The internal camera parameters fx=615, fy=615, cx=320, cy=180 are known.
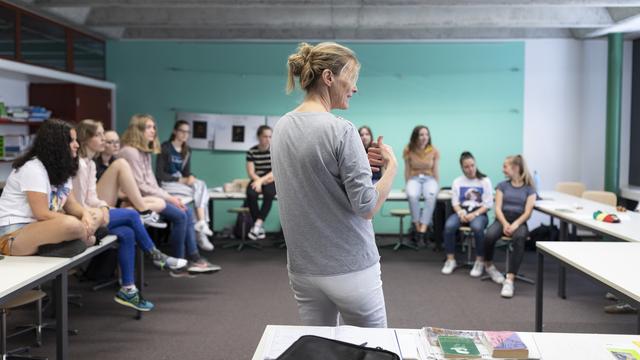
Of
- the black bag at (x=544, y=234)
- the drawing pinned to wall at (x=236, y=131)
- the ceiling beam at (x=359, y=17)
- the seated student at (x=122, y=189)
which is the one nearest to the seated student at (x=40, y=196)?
the seated student at (x=122, y=189)

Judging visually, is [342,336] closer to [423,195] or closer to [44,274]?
[44,274]

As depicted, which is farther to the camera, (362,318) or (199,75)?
(199,75)

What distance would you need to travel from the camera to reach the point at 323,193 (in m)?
1.79

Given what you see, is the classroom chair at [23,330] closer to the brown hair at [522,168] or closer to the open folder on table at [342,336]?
the open folder on table at [342,336]

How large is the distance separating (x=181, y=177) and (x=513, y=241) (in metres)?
3.29

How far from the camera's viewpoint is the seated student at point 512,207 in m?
5.41

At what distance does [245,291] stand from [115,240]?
1408 mm

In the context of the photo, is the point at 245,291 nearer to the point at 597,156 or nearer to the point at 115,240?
the point at 115,240

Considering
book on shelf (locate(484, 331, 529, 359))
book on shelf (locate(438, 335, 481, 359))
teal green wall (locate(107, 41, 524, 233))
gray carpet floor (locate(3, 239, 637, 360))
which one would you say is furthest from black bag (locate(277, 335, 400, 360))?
teal green wall (locate(107, 41, 524, 233))

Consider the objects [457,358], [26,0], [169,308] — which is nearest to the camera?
[457,358]

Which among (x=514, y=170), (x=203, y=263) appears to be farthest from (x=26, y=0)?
(x=514, y=170)

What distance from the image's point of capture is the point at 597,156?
8.02m

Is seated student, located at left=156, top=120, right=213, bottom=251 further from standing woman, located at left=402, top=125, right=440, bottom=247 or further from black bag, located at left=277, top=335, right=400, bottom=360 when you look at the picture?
black bag, located at left=277, top=335, right=400, bottom=360

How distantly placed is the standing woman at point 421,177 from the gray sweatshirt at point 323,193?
198 inches
